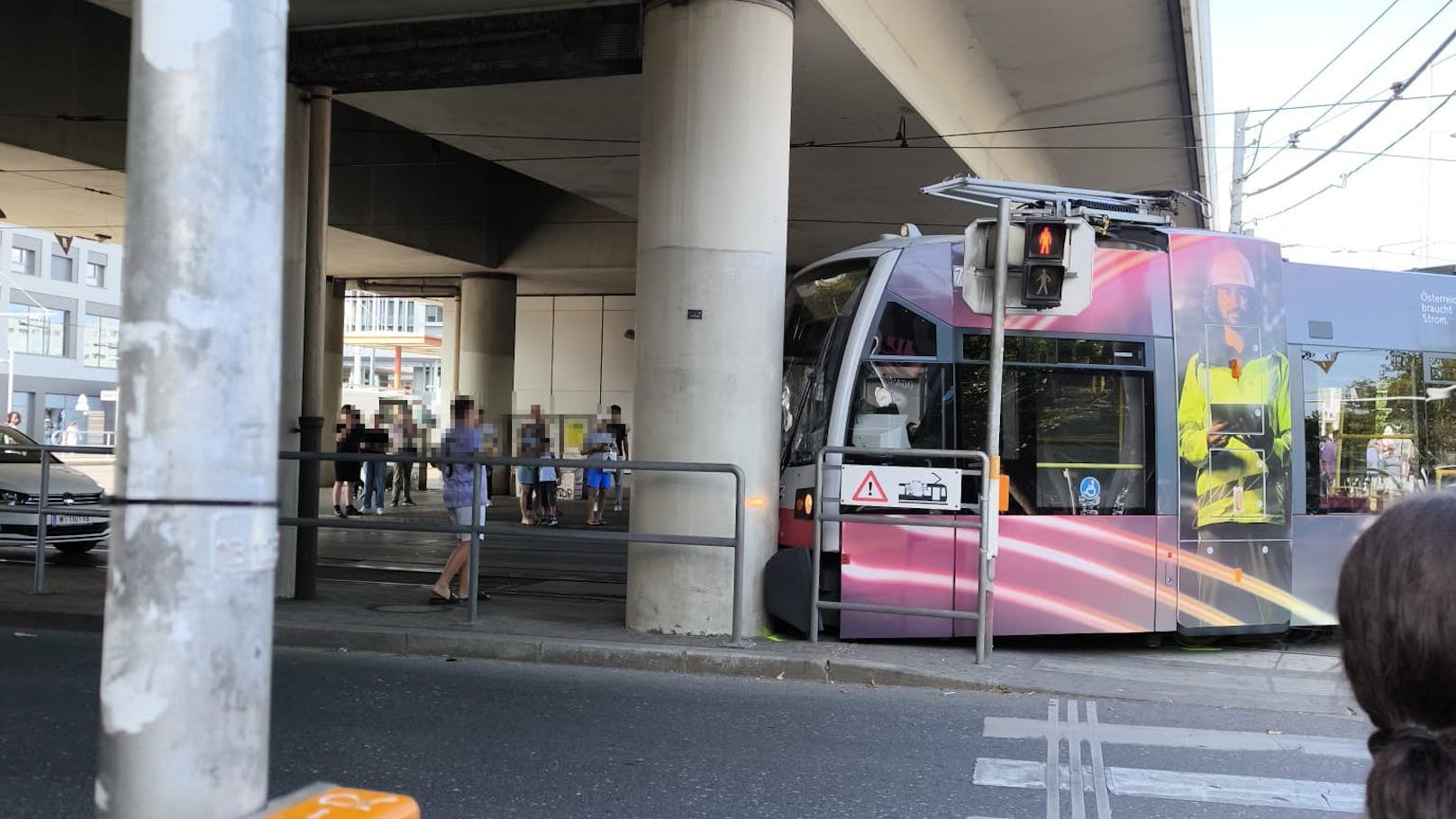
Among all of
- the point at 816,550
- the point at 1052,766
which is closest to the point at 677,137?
the point at 816,550

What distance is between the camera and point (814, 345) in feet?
29.1

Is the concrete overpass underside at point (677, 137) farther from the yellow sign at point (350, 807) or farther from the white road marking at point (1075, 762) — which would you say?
the white road marking at point (1075, 762)

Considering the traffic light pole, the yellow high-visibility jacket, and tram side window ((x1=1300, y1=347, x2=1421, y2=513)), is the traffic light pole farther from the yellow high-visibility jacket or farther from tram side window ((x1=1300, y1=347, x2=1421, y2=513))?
tram side window ((x1=1300, y1=347, x2=1421, y2=513))

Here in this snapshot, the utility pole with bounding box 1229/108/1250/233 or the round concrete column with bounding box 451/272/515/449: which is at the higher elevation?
the utility pole with bounding box 1229/108/1250/233

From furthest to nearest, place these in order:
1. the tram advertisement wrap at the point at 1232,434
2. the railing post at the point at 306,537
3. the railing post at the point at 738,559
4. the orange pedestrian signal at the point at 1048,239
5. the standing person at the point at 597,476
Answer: the standing person at the point at 597,476, the railing post at the point at 306,537, the tram advertisement wrap at the point at 1232,434, the railing post at the point at 738,559, the orange pedestrian signal at the point at 1048,239

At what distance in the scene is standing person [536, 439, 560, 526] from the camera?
57.5 ft

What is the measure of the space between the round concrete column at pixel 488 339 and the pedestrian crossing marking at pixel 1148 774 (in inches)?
818

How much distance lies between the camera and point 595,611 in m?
9.62

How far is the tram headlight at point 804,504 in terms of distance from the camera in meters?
8.46

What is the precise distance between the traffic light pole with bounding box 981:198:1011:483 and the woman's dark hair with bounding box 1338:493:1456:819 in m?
6.49

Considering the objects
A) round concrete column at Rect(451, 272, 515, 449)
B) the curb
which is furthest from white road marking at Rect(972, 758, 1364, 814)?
round concrete column at Rect(451, 272, 515, 449)

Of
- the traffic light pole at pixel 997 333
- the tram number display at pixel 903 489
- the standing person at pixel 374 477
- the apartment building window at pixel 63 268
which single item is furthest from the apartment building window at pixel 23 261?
the traffic light pole at pixel 997 333

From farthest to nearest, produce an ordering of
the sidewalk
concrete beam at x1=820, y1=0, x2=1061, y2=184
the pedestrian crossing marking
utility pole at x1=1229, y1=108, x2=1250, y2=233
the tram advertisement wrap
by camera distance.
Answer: utility pole at x1=1229, y1=108, x2=1250, y2=233 → concrete beam at x1=820, y1=0, x2=1061, y2=184 → the tram advertisement wrap → the sidewalk → the pedestrian crossing marking

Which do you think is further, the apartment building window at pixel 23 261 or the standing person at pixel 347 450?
the apartment building window at pixel 23 261
